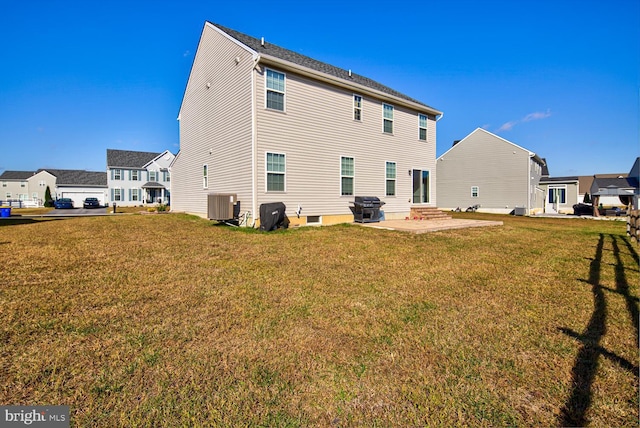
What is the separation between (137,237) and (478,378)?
30.1 feet

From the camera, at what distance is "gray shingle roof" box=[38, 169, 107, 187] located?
1740 inches

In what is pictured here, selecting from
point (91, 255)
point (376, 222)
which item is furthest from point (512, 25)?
point (91, 255)

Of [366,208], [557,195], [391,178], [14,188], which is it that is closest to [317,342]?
[366,208]

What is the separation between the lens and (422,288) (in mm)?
4570

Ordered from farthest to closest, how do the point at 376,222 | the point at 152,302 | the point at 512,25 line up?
the point at 376,222 < the point at 512,25 < the point at 152,302

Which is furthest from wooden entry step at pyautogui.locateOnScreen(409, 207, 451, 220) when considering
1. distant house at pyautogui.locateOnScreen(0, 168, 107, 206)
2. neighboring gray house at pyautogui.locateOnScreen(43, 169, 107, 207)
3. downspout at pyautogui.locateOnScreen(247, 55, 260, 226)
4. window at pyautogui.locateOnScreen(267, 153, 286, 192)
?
distant house at pyautogui.locateOnScreen(0, 168, 107, 206)

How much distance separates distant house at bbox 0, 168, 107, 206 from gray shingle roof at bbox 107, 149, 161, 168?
823cm

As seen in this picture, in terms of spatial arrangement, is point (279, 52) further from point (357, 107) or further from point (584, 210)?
point (584, 210)

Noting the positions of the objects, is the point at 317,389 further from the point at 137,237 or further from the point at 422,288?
the point at 137,237

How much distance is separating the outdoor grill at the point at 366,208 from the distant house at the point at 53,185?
4621cm

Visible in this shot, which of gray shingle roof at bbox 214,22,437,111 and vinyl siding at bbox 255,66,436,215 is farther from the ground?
gray shingle roof at bbox 214,22,437,111

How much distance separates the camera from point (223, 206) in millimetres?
10828

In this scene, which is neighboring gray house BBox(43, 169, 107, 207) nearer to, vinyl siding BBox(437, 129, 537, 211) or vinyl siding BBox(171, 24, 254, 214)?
vinyl siding BBox(171, 24, 254, 214)

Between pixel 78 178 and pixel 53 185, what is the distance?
6.86 metres
